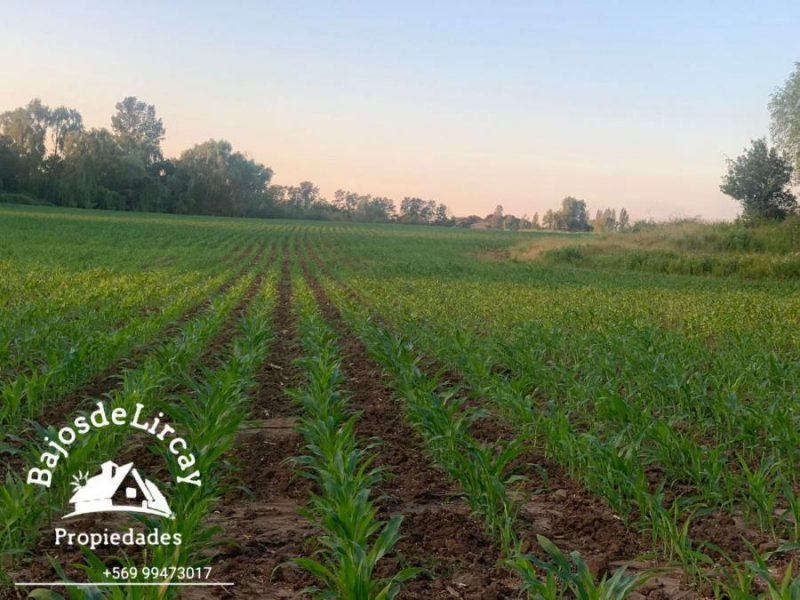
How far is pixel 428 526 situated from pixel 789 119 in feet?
116

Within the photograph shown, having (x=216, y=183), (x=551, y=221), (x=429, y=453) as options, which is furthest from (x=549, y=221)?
(x=429, y=453)

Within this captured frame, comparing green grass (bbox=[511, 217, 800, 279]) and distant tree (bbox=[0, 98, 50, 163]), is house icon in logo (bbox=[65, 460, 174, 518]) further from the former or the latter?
distant tree (bbox=[0, 98, 50, 163])

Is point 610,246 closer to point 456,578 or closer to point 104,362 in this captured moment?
point 104,362

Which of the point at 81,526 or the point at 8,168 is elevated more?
the point at 8,168

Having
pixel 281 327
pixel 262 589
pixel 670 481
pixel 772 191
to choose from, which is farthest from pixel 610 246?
pixel 262 589

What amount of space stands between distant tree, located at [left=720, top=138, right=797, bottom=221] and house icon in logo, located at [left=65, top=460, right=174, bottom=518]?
3692 centimetres

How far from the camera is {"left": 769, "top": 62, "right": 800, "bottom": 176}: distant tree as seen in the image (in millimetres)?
33188

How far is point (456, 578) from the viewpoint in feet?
13.0

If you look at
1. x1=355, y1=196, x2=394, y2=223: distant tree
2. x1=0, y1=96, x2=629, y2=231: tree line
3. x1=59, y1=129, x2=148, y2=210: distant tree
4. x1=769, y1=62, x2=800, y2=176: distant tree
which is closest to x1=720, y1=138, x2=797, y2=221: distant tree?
x1=769, y1=62, x2=800, y2=176: distant tree

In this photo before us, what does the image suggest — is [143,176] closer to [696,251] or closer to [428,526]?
[696,251]

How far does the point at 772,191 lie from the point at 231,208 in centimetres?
8357

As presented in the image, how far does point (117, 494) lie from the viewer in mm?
5141

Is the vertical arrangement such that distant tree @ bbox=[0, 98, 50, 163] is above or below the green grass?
above

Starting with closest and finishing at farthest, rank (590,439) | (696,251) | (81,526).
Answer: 1. (81,526)
2. (590,439)
3. (696,251)
